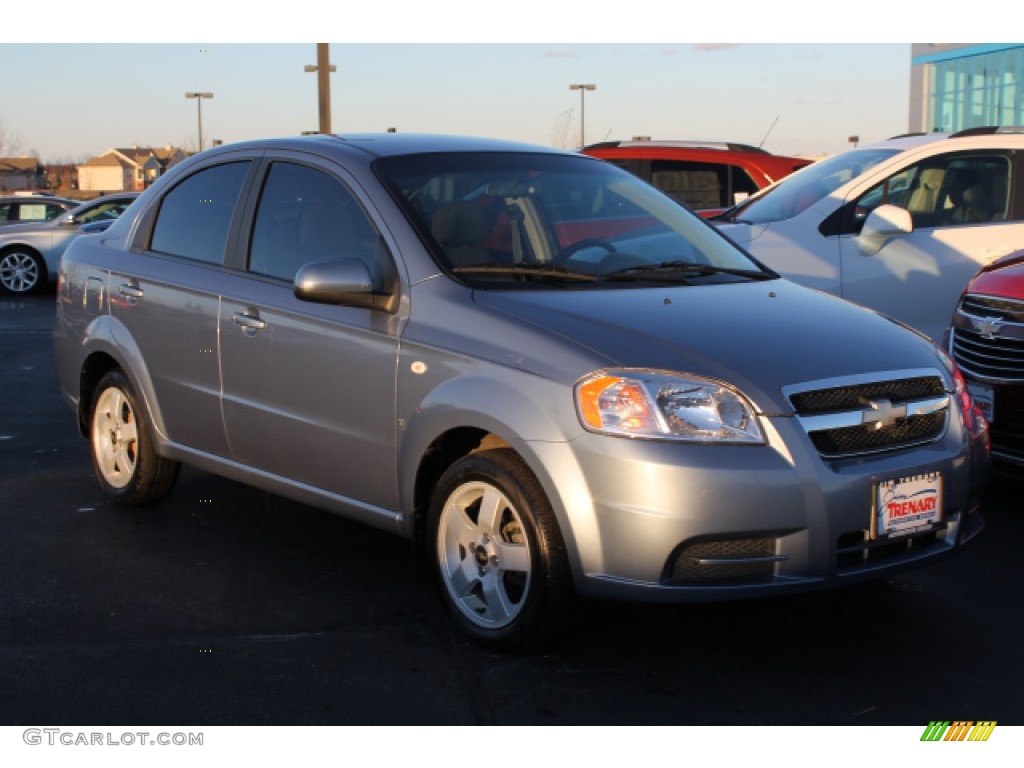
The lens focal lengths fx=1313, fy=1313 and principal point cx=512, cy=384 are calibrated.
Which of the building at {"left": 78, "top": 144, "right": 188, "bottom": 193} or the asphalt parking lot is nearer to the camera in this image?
the asphalt parking lot

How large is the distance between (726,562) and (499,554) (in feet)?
2.50

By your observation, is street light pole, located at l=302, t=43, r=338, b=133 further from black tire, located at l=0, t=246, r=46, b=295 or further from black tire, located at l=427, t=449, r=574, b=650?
black tire, located at l=427, t=449, r=574, b=650

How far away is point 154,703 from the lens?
12.7ft

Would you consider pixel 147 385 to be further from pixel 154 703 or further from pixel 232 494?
pixel 154 703

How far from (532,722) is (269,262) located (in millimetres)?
2382

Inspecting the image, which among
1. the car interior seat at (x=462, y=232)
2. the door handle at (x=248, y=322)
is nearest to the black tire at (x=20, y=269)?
the door handle at (x=248, y=322)

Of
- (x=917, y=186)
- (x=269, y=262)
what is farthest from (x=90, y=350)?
(x=917, y=186)

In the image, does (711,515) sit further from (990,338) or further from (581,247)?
(990,338)

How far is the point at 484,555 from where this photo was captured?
4.36 m

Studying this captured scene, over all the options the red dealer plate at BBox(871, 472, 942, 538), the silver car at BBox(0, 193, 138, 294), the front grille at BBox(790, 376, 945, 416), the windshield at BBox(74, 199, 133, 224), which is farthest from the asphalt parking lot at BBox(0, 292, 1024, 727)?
the windshield at BBox(74, 199, 133, 224)

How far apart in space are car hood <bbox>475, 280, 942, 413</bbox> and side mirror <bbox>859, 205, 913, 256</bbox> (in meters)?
3.45

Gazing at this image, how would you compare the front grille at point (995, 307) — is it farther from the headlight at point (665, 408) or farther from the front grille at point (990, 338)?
the headlight at point (665, 408)

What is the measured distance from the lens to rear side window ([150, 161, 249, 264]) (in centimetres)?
564

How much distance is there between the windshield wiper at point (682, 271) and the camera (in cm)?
489
